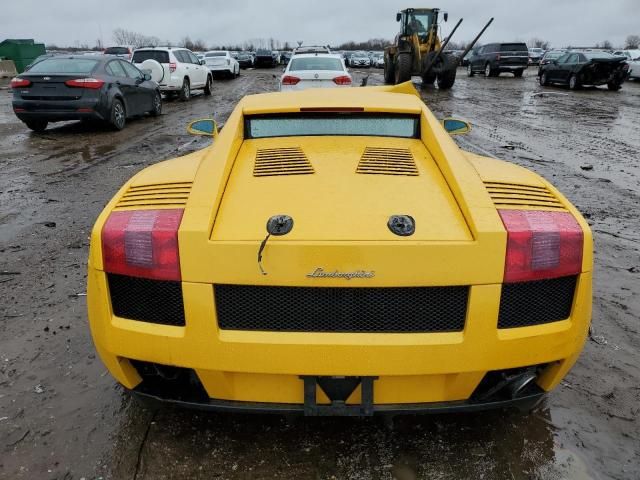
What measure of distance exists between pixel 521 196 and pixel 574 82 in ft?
72.7

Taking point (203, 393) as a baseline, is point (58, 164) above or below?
below

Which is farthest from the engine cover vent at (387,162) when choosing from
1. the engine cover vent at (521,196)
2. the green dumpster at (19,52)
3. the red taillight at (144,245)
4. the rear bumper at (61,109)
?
the green dumpster at (19,52)

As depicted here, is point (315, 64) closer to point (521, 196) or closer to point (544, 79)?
point (521, 196)

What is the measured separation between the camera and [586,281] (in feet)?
6.34

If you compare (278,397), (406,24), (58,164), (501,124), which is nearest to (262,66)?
(406,24)

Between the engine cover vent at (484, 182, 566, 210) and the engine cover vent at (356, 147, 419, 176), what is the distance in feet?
1.21

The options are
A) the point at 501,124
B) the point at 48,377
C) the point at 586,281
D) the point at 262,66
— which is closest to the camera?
the point at 586,281

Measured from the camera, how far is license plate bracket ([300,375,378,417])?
1826 mm

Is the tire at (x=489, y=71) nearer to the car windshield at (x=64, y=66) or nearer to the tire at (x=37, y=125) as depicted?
the car windshield at (x=64, y=66)

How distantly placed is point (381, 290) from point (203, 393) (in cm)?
79

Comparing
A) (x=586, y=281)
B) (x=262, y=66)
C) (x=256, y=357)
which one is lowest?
(x=262, y=66)

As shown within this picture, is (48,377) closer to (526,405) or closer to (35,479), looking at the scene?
(35,479)

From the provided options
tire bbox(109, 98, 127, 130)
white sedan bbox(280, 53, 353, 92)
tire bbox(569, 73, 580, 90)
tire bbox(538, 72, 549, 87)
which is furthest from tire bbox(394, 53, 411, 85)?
tire bbox(109, 98, 127, 130)

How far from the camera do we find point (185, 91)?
Answer: 55.1ft
